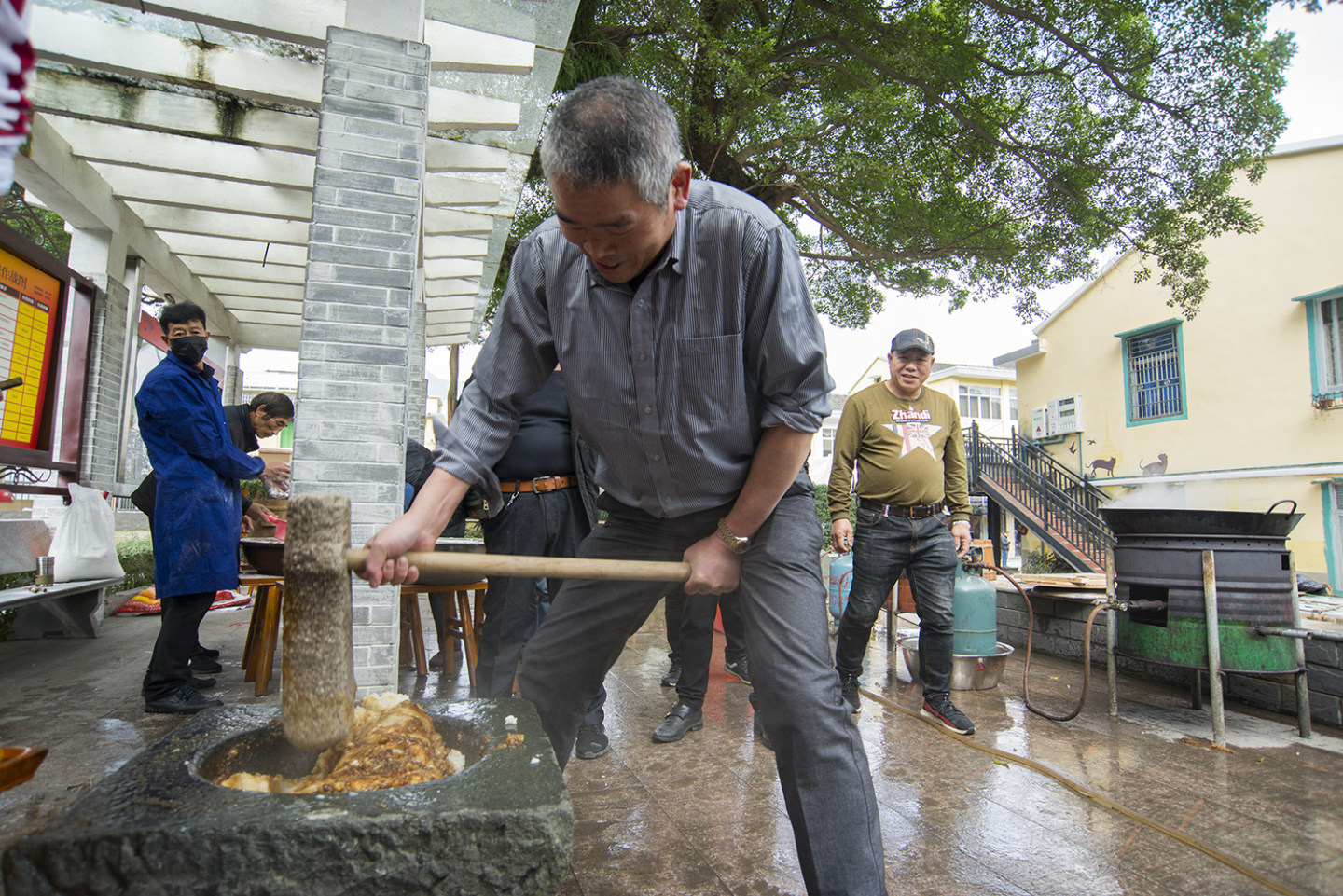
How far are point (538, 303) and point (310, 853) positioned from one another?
140cm

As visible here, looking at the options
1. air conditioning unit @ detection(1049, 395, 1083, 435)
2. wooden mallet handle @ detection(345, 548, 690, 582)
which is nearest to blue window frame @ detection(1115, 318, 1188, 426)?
air conditioning unit @ detection(1049, 395, 1083, 435)

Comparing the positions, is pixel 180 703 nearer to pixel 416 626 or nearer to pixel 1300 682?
pixel 416 626

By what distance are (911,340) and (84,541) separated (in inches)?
233

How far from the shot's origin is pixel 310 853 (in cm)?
121

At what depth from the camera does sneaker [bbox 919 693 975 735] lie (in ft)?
12.2

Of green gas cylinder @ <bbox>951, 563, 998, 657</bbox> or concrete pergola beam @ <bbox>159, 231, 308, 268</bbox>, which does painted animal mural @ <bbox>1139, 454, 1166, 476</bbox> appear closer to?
green gas cylinder @ <bbox>951, 563, 998, 657</bbox>

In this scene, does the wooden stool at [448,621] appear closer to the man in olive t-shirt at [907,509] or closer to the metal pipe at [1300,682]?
the man in olive t-shirt at [907,509]

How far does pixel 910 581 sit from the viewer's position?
4.06 m

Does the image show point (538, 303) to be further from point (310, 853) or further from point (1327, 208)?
point (1327, 208)

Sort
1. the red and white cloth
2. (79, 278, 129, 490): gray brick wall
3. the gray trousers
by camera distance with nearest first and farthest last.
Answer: the red and white cloth
the gray trousers
(79, 278, 129, 490): gray brick wall

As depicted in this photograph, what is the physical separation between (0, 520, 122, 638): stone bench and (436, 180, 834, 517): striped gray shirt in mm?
4281

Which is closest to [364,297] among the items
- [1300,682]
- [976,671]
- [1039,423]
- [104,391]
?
[104,391]

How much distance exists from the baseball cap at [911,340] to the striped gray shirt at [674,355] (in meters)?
2.58

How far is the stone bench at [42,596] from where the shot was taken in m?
4.61
